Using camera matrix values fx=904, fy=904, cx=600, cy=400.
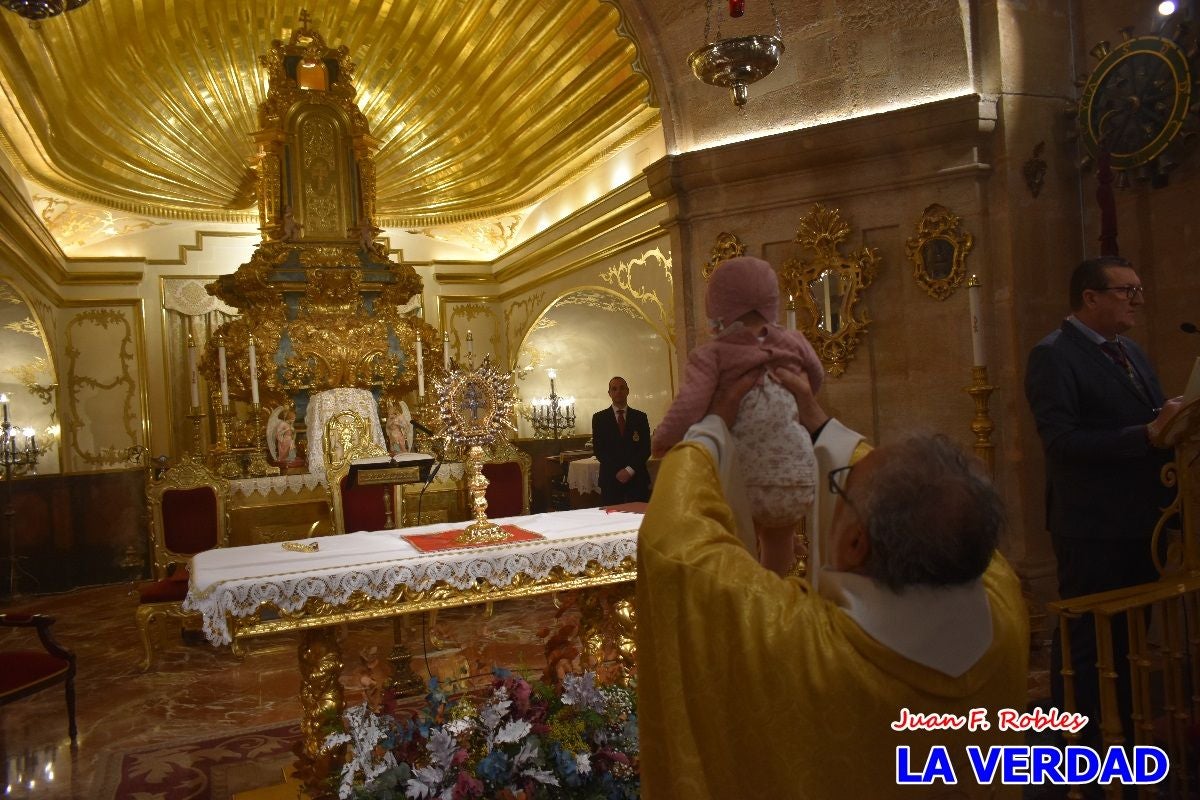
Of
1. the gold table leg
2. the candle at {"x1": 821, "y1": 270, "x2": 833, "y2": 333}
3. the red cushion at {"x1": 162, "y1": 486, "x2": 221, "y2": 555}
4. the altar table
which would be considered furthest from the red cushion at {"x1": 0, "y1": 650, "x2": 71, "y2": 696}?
the candle at {"x1": 821, "y1": 270, "x2": 833, "y2": 333}

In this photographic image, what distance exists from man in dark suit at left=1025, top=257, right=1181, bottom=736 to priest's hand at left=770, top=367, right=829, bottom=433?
143 cm

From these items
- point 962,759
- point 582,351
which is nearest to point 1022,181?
point 962,759

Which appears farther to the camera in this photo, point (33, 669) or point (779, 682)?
point (33, 669)

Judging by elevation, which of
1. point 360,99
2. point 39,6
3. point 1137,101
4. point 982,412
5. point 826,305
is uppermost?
point 360,99

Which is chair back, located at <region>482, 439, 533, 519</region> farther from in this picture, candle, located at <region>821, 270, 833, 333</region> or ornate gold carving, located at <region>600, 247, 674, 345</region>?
candle, located at <region>821, 270, 833, 333</region>

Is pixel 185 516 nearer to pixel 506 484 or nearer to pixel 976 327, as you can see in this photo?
pixel 506 484

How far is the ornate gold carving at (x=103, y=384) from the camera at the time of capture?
33.7 ft

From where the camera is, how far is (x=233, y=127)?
11.2m

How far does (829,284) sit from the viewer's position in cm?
571

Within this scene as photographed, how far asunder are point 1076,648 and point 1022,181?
9.39 ft

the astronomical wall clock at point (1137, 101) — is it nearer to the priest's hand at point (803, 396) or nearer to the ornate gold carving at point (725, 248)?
the ornate gold carving at point (725, 248)

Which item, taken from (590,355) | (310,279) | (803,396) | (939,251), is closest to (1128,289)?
(803,396)

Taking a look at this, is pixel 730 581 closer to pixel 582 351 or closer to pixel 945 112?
pixel 945 112

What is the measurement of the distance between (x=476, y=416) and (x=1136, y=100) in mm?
3627
